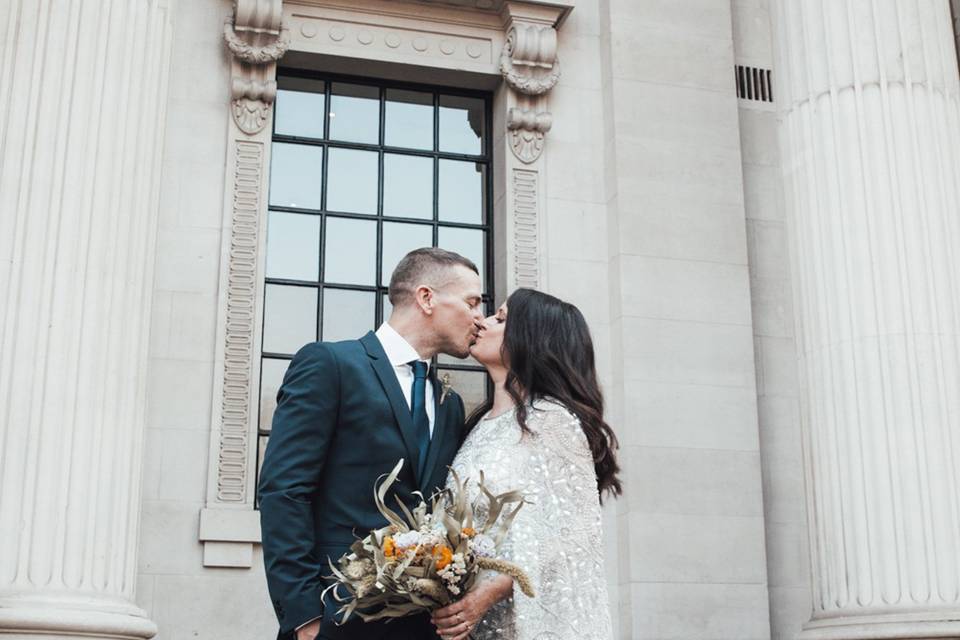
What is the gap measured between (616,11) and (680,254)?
257 cm

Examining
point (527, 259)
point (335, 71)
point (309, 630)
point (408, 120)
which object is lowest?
point (309, 630)

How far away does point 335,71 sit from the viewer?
12.3 meters

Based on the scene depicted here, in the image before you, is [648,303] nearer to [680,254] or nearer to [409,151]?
[680,254]

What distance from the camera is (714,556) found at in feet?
37.4

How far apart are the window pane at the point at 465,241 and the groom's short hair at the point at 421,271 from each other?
263 inches

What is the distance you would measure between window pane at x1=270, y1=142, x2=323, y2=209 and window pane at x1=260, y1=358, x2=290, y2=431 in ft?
5.21

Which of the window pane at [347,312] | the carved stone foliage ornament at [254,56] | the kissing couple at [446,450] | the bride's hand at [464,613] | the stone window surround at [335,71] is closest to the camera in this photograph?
the bride's hand at [464,613]

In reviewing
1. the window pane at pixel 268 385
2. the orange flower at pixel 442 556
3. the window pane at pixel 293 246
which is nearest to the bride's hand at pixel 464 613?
the orange flower at pixel 442 556

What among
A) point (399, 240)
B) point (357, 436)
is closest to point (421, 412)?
point (357, 436)

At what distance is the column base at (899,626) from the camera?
28.0 ft

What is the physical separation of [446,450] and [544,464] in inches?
17.6

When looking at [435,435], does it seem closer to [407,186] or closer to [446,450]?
[446,450]

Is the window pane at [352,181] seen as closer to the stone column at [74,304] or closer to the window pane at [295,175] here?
the window pane at [295,175]

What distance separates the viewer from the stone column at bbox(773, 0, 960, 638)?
885cm
